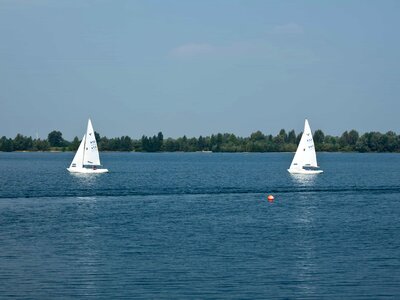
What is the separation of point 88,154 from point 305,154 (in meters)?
36.4

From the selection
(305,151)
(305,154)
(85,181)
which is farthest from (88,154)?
(305,154)

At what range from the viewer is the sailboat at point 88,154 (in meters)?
138

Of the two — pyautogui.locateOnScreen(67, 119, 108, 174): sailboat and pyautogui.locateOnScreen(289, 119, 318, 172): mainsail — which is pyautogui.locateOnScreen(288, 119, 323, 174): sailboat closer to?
pyautogui.locateOnScreen(289, 119, 318, 172): mainsail

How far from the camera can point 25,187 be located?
108m

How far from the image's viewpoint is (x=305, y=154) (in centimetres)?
14488

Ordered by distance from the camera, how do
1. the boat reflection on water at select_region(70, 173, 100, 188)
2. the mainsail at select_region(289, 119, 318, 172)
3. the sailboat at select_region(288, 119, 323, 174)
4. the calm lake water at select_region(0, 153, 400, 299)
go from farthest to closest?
the sailboat at select_region(288, 119, 323, 174), the mainsail at select_region(289, 119, 318, 172), the boat reflection on water at select_region(70, 173, 100, 188), the calm lake water at select_region(0, 153, 400, 299)

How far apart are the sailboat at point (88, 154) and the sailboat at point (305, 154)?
32.7m

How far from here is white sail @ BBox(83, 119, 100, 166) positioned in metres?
138

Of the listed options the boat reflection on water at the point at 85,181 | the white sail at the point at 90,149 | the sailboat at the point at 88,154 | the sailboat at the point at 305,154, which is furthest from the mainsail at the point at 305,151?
the boat reflection on water at the point at 85,181

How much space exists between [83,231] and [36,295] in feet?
75.3

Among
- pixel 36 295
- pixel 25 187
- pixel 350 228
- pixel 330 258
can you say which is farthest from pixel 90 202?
pixel 36 295

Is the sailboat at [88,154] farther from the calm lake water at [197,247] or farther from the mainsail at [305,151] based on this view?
the calm lake water at [197,247]

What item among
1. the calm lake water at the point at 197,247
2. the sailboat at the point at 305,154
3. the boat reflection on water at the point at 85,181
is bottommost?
the calm lake water at the point at 197,247

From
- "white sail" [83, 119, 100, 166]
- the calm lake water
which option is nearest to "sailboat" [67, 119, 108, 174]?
"white sail" [83, 119, 100, 166]
